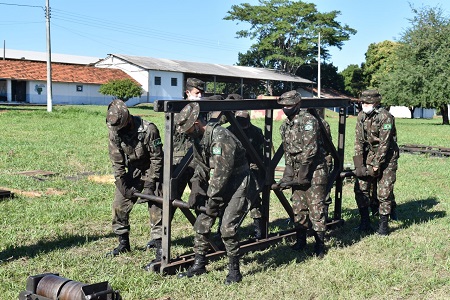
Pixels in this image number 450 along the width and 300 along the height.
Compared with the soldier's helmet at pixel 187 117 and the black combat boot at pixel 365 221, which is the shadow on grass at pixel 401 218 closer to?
the black combat boot at pixel 365 221

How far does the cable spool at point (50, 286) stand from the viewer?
3730 mm

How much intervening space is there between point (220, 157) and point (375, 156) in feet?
10.6

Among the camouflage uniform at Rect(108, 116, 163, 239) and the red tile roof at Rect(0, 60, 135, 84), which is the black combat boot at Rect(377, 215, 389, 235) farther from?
the red tile roof at Rect(0, 60, 135, 84)

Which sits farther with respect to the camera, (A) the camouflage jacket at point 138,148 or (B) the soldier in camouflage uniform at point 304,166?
(B) the soldier in camouflage uniform at point 304,166

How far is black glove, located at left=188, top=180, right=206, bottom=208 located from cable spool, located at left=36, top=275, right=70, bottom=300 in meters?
1.79

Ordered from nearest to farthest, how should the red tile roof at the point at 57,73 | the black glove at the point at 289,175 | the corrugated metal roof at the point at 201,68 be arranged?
the black glove at the point at 289,175
the red tile roof at the point at 57,73
the corrugated metal roof at the point at 201,68

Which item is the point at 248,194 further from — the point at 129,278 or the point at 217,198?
the point at 129,278

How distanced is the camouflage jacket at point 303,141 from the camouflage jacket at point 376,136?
127 cm

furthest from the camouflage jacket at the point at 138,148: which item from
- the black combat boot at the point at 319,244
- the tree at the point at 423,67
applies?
the tree at the point at 423,67

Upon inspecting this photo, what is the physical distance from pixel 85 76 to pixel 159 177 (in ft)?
143

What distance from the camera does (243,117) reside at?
7.41 metres

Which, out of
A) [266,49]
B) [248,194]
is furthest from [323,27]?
[248,194]

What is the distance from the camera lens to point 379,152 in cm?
750

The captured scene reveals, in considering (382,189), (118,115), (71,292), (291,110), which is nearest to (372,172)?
(382,189)
